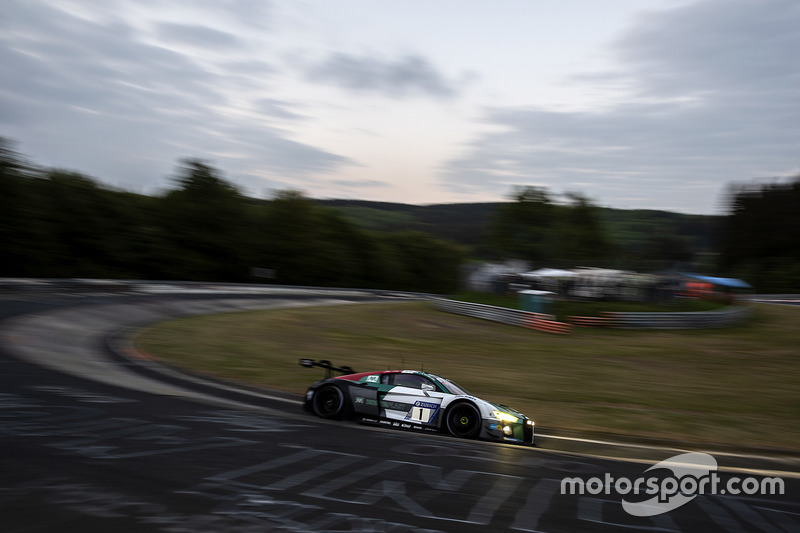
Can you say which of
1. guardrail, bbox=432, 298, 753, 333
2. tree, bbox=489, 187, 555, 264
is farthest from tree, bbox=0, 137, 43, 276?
tree, bbox=489, 187, 555, 264

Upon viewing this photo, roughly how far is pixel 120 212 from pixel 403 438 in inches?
1826

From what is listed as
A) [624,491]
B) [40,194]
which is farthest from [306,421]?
[40,194]

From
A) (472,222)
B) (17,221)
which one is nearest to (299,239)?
(17,221)

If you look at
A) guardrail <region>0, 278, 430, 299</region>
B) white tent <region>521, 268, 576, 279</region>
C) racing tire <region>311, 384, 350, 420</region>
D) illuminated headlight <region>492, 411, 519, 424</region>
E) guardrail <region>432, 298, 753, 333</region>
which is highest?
white tent <region>521, 268, 576, 279</region>

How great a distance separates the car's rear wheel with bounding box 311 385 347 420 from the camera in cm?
1003

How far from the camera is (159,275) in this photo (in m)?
50.8

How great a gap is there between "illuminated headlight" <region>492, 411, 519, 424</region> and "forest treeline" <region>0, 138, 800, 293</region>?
28.7 m

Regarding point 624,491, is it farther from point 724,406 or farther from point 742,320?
point 742,320

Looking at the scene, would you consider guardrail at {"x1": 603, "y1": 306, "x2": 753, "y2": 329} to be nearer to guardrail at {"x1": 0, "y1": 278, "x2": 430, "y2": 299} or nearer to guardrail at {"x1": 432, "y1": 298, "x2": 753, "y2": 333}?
guardrail at {"x1": 432, "y1": 298, "x2": 753, "y2": 333}

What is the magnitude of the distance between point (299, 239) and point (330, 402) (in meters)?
50.1

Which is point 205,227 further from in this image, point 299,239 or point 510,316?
point 510,316

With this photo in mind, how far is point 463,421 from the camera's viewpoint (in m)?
9.61

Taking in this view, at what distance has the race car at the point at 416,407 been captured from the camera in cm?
948

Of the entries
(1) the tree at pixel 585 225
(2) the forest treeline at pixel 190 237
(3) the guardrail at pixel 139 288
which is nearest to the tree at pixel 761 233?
(1) the tree at pixel 585 225
